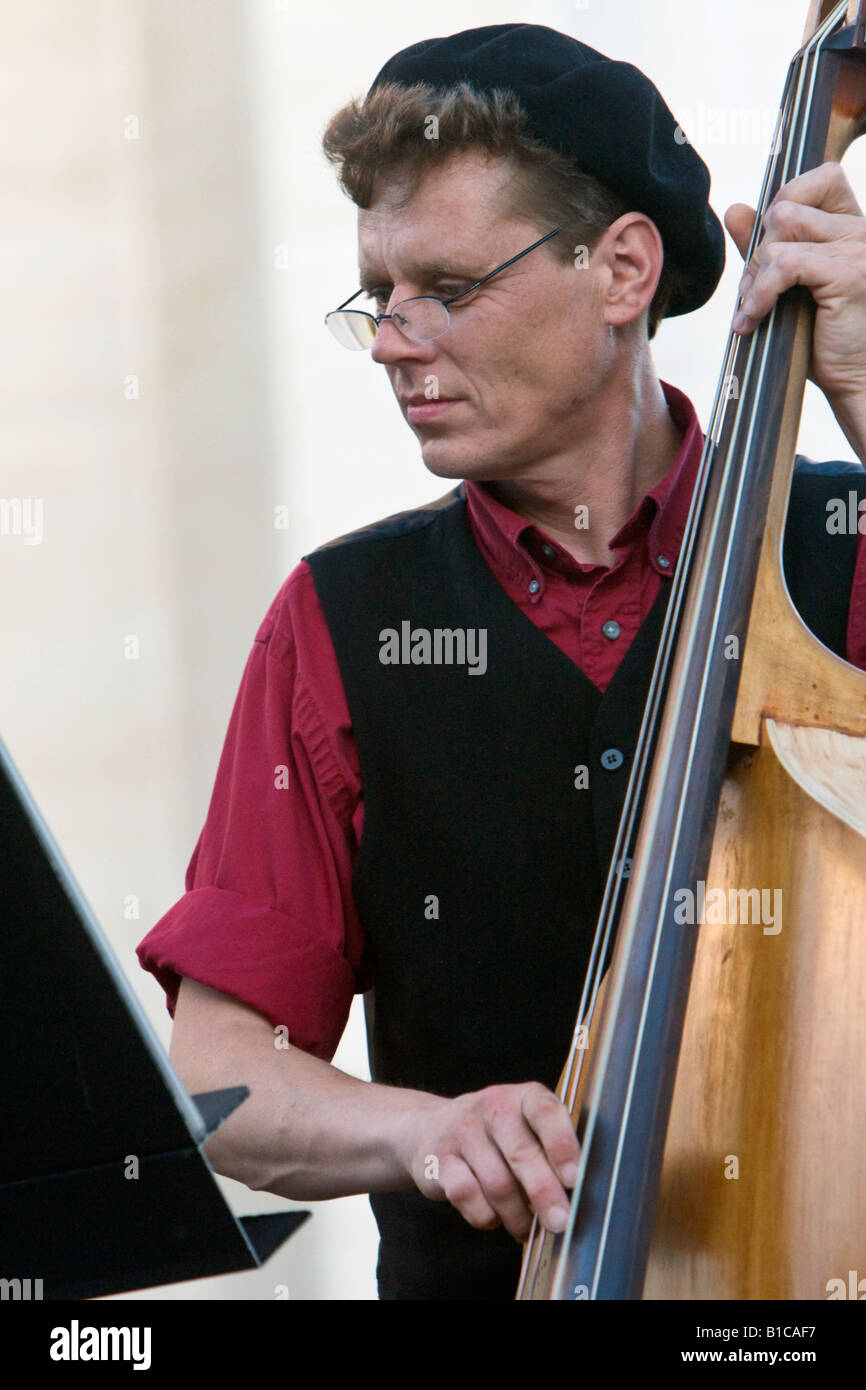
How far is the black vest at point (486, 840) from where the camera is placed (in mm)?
1021

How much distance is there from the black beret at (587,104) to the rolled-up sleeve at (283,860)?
0.39 m

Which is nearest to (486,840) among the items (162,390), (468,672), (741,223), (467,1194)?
(468,672)

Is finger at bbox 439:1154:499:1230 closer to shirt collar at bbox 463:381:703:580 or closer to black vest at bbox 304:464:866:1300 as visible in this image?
black vest at bbox 304:464:866:1300

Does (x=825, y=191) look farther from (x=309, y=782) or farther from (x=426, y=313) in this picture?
(x=309, y=782)

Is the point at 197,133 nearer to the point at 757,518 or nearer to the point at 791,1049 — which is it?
the point at 757,518

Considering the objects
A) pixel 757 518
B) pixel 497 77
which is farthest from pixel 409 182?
pixel 757 518

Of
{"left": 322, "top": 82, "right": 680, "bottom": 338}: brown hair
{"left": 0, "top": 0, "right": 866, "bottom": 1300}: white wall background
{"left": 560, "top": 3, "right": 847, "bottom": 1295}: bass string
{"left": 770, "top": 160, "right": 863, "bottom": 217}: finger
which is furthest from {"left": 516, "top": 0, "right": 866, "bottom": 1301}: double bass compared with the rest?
{"left": 0, "top": 0, "right": 866, "bottom": 1300}: white wall background

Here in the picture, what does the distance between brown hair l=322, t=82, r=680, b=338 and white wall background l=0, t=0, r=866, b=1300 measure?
99cm

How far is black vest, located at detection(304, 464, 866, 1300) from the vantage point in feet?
3.35

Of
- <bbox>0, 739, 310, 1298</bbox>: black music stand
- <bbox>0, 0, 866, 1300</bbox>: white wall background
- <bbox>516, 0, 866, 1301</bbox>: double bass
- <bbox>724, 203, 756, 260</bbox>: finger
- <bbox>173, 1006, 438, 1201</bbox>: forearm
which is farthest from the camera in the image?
<bbox>0, 0, 866, 1300</bbox>: white wall background

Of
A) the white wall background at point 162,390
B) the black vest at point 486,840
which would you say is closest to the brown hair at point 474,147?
the black vest at point 486,840

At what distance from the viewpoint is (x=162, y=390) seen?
2.13m

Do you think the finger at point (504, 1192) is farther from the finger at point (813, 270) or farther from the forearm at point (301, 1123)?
the finger at point (813, 270)

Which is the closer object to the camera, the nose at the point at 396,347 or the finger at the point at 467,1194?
the finger at the point at 467,1194
